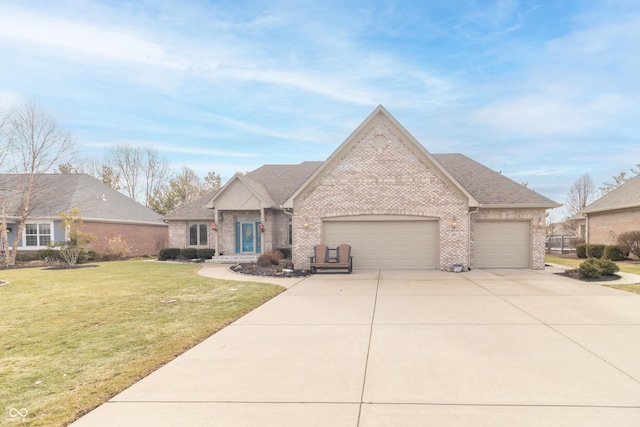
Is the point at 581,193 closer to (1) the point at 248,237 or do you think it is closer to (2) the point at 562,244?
(2) the point at 562,244

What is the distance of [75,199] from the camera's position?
78.9 feet

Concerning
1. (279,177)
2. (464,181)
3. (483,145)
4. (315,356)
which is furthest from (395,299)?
(483,145)

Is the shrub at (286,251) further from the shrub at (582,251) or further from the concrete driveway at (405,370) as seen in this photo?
the shrub at (582,251)

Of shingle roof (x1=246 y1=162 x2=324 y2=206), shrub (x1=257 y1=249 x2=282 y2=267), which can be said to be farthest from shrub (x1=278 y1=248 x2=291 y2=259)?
shingle roof (x1=246 y1=162 x2=324 y2=206)

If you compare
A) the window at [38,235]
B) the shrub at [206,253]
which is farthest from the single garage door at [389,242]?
the window at [38,235]

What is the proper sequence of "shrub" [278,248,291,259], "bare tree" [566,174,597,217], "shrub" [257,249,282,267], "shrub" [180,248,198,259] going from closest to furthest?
"shrub" [257,249,282,267]
"shrub" [278,248,291,259]
"shrub" [180,248,198,259]
"bare tree" [566,174,597,217]

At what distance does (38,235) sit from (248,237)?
13885 mm

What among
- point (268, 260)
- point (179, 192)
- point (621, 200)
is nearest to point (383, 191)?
point (268, 260)

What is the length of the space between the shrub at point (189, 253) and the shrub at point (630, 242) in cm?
2501

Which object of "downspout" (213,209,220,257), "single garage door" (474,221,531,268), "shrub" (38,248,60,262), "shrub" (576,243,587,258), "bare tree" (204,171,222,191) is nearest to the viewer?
"single garage door" (474,221,531,268)

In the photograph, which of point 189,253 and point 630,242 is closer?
point 630,242

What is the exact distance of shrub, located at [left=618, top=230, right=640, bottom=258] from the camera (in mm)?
19670

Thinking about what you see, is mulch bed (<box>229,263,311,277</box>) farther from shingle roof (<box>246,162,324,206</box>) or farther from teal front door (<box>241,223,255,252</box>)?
shingle roof (<box>246,162,324,206</box>)

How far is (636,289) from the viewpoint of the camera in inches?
411
